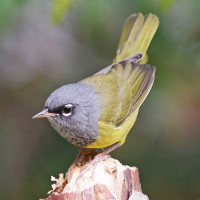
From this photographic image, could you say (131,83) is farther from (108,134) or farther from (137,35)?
(108,134)

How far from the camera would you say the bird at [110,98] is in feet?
12.8

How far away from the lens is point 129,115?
4.58 m

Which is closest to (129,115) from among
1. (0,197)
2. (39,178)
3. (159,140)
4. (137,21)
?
(159,140)

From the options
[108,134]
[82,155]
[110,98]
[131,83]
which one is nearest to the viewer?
[108,134]

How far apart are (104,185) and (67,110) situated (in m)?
0.90

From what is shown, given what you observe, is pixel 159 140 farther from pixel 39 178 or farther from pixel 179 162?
pixel 39 178

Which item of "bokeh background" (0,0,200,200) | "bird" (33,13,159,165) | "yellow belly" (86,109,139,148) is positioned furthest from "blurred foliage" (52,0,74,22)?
"yellow belly" (86,109,139,148)

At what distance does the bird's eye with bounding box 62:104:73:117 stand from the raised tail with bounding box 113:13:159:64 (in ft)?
5.08

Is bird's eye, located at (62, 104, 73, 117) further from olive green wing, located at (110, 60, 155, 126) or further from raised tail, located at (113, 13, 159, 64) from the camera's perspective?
raised tail, located at (113, 13, 159, 64)

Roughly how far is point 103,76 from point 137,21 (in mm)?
925

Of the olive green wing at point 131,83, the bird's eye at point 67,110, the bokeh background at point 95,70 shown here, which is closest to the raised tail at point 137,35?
the bokeh background at point 95,70

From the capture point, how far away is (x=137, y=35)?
5.26 meters

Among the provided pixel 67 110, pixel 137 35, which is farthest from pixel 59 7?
pixel 137 35

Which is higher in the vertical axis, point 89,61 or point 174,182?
point 89,61
